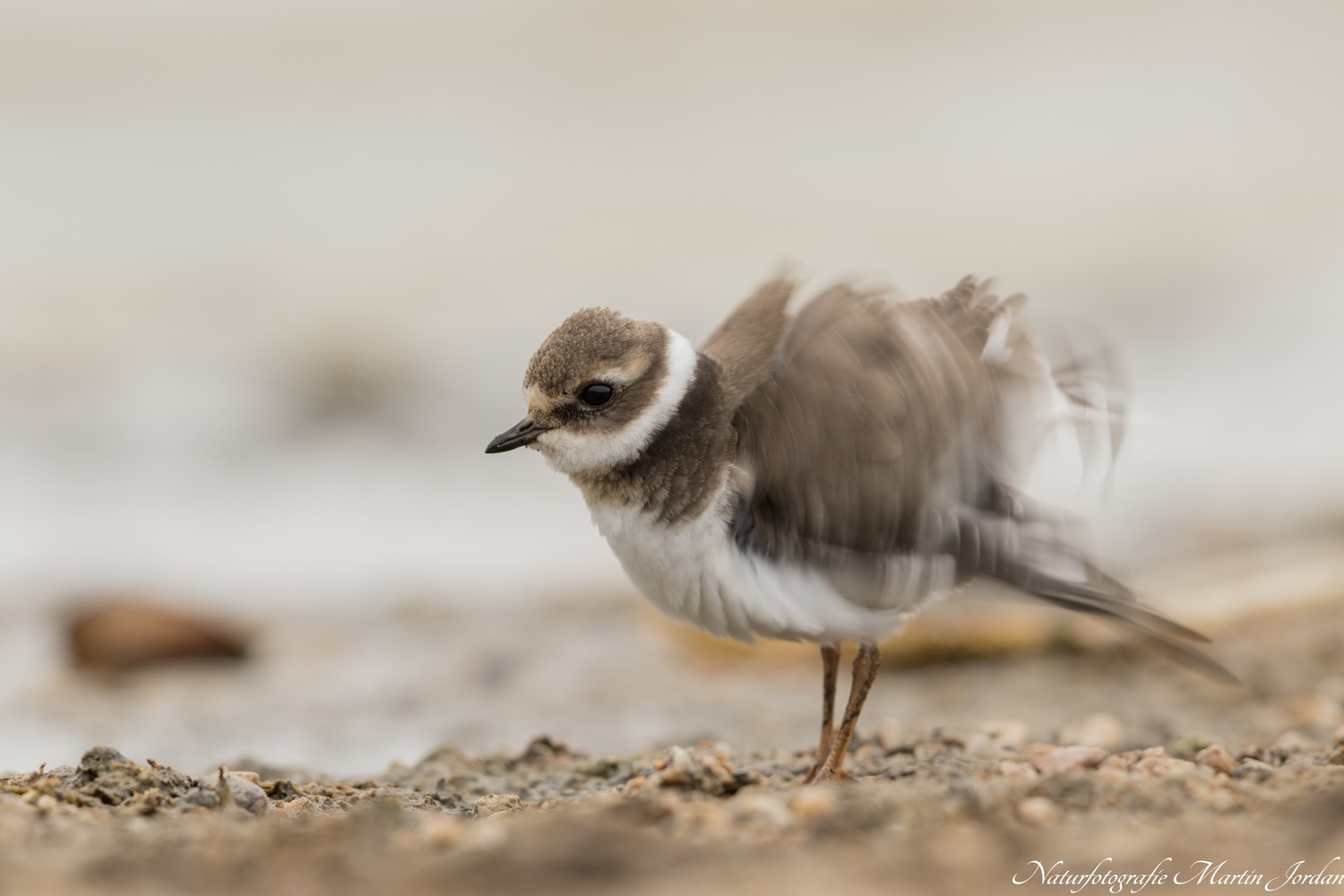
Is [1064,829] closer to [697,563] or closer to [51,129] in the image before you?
[697,563]

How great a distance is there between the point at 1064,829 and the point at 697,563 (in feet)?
5.14

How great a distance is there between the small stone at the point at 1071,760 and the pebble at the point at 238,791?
2520 millimetres

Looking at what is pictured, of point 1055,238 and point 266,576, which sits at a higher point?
point 1055,238

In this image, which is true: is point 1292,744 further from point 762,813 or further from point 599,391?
point 599,391

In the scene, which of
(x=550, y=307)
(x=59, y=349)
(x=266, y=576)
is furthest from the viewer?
(x=550, y=307)

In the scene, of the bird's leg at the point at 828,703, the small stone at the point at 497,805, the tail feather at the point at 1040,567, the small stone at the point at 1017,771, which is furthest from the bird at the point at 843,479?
the small stone at the point at 497,805

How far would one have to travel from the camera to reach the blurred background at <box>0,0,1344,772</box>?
325 inches

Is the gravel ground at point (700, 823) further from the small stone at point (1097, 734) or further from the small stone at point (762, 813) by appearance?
the small stone at point (1097, 734)

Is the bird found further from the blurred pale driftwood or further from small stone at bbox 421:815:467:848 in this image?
the blurred pale driftwood

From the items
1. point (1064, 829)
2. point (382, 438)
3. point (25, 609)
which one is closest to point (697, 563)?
point (1064, 829)

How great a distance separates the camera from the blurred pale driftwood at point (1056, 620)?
780 centimetres

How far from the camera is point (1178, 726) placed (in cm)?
619

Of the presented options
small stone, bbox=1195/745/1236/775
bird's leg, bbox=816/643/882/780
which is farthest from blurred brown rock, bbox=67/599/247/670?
small stone, bbox=1195/745/1236/775

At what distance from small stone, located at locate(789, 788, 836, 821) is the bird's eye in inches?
69.8
